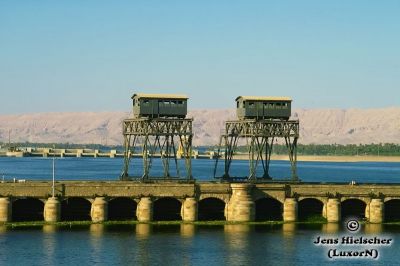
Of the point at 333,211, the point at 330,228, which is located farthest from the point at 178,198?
the point at 333,211

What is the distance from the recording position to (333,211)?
364 feet

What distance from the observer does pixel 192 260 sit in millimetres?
85688

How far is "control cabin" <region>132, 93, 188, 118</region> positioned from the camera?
391ft

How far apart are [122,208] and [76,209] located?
573 centimetres

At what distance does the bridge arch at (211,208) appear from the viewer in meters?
112

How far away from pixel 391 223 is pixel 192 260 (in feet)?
118

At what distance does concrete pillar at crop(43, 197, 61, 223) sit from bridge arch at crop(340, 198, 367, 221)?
117 feet

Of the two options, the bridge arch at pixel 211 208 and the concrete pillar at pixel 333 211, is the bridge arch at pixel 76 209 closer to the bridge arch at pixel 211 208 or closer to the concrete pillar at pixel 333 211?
the bridge arch at pixel 211 208

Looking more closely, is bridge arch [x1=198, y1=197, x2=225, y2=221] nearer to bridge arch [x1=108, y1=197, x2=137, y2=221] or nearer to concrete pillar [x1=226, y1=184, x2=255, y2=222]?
concrete pillar [x1=226, y1=184, x2=255, y2=222]

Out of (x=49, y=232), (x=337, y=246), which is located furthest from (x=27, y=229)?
(x=337, y=246)

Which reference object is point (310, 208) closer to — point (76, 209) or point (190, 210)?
point (190, 210)

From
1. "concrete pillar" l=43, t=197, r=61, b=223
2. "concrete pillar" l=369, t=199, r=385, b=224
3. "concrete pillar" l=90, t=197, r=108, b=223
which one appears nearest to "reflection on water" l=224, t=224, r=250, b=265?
"concrete pillar" l=90, t=197, r=108, b=223

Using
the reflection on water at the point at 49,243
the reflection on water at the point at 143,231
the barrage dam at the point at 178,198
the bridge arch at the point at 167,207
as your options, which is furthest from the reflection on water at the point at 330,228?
the reflection on water at the point at 49,243

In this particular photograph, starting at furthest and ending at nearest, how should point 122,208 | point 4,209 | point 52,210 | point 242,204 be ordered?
point 122,208
point 242,204
point 52,210
point 4,209
